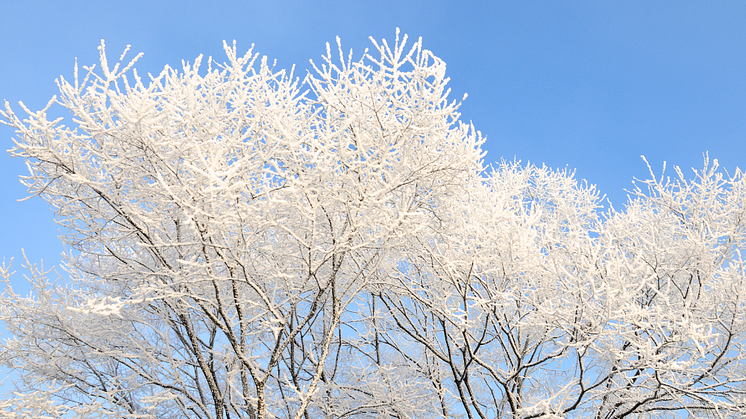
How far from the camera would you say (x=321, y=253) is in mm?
6699

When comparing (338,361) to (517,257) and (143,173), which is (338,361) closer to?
(517,257)

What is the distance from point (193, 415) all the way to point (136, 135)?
4827 mm

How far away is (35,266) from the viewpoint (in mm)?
7492

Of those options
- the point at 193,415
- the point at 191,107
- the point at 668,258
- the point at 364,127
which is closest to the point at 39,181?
the point at 191,107

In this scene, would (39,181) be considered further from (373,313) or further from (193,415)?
(373,313)

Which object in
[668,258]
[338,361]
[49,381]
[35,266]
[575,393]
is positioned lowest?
[575,393]

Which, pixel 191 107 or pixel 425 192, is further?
pixel 425 192

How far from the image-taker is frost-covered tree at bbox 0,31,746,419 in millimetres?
5172

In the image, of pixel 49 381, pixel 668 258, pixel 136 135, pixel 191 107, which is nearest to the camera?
pixel 136 135

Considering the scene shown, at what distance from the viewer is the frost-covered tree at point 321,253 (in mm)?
5172

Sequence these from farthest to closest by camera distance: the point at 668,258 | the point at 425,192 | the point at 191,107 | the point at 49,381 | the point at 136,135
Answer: the point at 668,258
the point at 49,381
the point at 425,192
the point at 191,107
the point at 136,135

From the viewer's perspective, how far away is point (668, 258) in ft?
30.0

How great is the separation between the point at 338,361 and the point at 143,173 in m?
5.09

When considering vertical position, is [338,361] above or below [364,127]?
below
